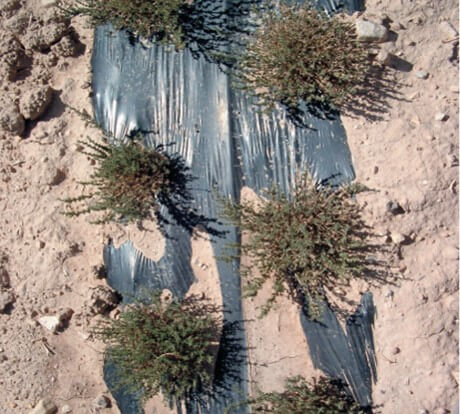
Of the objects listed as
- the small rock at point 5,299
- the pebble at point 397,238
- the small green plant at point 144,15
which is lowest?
the small rock at point 5,299

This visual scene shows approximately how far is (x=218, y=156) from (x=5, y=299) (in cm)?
164

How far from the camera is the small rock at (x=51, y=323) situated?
309cm

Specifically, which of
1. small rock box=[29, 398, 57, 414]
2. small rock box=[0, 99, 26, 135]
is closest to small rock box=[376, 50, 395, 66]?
small rock box=[0, 99, 26, 135]

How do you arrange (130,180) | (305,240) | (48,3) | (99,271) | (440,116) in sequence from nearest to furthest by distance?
(305,240) → (440,116) → (130,180) → (99,271) → (48,3)

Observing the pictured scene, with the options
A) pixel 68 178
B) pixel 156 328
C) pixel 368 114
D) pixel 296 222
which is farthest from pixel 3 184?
pixel 368 114

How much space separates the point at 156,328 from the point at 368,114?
1.80 m

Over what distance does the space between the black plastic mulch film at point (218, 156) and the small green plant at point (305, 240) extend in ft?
0.37

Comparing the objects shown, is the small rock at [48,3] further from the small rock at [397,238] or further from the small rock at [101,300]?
the small rock at [397,238]

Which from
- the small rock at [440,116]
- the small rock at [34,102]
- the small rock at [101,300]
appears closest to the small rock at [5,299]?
the small rock at [101,300]

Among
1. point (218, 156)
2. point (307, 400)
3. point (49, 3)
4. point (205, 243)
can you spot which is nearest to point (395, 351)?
point (307, 400)

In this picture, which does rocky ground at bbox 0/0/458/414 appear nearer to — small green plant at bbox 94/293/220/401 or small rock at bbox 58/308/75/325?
small rock at bbox 58/308/75/325

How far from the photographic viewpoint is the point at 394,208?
9.26ft

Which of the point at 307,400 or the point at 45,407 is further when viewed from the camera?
the point at 45,407

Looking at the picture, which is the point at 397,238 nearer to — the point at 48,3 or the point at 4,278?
the point at 4,278
